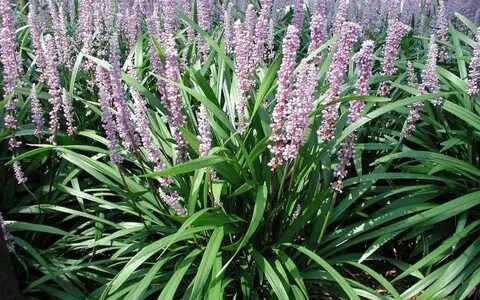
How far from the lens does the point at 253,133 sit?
382cm

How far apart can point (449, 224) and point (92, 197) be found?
243 centimetres

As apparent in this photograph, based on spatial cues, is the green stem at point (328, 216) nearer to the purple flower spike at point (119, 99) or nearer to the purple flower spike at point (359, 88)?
the purple flower spike at point (359, 88)

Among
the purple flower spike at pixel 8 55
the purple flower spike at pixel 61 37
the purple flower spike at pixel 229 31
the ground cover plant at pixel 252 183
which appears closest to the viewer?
the ground cover plant at pixel 252 183

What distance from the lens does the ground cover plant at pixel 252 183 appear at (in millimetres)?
3139

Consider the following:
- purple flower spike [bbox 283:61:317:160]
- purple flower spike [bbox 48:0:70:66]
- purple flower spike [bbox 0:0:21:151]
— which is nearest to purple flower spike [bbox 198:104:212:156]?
purple flower spike [bbox 283:61:317:160]

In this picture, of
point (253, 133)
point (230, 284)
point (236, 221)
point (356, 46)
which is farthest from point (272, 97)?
point (356, 46)

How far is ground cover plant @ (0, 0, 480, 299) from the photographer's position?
3.14 meters

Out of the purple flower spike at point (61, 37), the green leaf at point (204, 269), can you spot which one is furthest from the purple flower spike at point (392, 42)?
the purple flower spike at point (61, 37)

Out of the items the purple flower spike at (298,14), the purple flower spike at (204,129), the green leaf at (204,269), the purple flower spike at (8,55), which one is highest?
the purple flower spike at (298,14)

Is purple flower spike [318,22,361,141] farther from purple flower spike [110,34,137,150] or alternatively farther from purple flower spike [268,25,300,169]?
purple flower spike [110,34,137,150]

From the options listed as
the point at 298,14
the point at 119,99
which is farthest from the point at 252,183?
the point at 298,14

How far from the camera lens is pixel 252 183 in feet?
10.9

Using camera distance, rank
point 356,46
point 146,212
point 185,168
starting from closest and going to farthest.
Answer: point 185,168 < point 146,212 < point 356,46

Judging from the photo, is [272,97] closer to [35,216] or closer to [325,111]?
[325,111]
